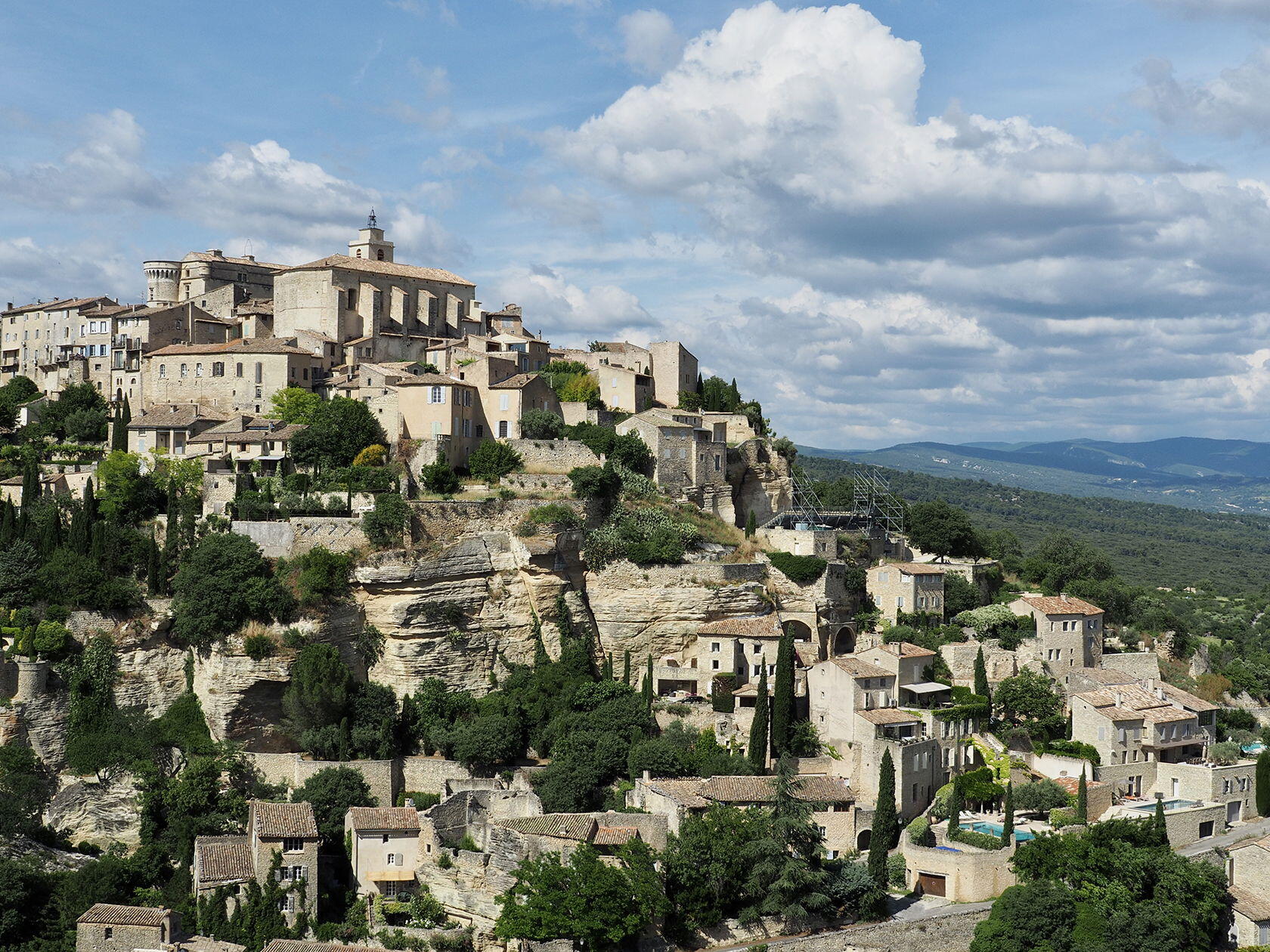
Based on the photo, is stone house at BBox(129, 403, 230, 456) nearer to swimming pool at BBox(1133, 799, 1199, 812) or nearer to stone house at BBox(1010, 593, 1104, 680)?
stone house at BBox(1010, 593, 1104, 680)

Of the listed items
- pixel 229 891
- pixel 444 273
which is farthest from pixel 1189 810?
pixel 444 273

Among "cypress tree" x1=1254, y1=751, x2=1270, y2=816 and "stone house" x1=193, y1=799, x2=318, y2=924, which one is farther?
"cypress tree" x1=1254, y1=751, x2=1270, y2=816

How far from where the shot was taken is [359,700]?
49.0 m

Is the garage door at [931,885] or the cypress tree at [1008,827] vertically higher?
the cypress tree at [1008,827]

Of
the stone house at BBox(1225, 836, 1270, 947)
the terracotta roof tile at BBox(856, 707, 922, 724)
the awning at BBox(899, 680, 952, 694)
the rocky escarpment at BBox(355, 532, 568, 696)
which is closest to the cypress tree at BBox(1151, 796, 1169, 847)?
the stone house at BBox(1225, 836, 1270, 947)

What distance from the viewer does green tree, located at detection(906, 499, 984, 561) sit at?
216ft

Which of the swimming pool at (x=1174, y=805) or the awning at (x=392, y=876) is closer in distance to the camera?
the awning at (x=392, y=876)

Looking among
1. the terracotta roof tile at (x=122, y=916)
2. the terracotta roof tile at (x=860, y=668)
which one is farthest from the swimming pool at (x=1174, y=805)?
A: the terracotta roof tile at (x=122, y=916)

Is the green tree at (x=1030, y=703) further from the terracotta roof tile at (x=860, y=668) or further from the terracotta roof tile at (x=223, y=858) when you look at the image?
the terracotta roof tile at (x=223, y=858)

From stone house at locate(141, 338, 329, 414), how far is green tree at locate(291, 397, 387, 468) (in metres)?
6.56

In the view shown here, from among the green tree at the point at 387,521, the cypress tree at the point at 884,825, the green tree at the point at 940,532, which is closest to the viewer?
the cypress tree at the point at 884,825

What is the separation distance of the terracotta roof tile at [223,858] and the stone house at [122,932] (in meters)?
1.99

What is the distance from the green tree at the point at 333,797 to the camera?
44250 millimetres

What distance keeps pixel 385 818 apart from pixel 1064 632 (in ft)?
98.0
